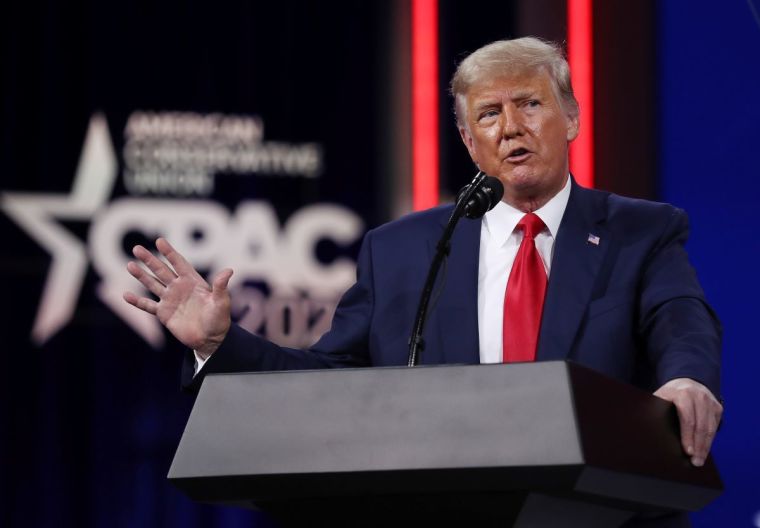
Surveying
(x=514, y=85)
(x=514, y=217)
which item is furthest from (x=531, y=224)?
(x=514, y=85)

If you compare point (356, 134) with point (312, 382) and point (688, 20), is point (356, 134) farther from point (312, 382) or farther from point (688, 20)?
point (312, 382)

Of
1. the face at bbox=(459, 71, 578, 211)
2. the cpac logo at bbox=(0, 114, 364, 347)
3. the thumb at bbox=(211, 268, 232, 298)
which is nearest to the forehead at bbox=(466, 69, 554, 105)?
the face at bbox=(459, 71, 578, 211)

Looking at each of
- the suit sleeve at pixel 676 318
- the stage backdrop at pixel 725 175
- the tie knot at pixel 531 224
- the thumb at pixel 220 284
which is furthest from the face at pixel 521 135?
the stage backdrop at pixel 725 175

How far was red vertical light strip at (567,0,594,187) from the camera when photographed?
4180mm

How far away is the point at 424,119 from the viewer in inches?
173

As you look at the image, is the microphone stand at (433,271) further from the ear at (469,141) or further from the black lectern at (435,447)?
the ear at (469,141)

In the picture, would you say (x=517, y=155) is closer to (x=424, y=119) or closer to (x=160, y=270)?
(x=160, y=270)

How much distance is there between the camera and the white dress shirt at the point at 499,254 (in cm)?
184

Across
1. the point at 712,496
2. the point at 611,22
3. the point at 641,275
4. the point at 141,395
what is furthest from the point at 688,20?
the point at 712,496

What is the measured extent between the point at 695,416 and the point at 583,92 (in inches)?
115

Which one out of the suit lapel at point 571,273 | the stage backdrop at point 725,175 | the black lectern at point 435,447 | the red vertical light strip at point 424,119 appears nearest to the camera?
the black lectern at point 435,447

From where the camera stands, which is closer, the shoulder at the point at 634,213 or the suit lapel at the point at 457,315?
the suit lapel at the point at 457,315

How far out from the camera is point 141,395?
13.8ft

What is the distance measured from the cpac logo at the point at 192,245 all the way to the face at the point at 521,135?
2238 millimetres
